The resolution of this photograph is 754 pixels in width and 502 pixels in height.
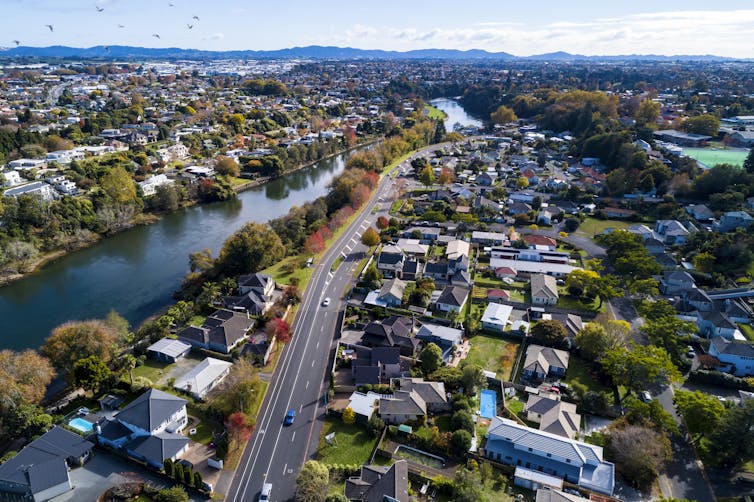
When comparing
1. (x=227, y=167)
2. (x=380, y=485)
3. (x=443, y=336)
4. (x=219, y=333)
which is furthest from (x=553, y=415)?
(x=227, y=167)

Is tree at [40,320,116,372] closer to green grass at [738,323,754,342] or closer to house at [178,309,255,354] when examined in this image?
house at [178,309,255,354]

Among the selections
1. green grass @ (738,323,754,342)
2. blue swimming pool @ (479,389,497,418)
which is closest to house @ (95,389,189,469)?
blue swimming pool @ (479,389,497,418)

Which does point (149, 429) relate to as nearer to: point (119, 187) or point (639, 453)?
point (639, 453)

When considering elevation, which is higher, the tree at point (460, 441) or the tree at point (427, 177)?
the tree at point (427, 177)

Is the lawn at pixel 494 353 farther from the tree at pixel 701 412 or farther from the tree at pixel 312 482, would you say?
the tree at pixel 312 482

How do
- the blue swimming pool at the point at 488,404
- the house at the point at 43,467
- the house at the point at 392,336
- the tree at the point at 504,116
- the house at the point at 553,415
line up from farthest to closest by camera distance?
the tree at the point at 504,116
the house at the point at 392,336
the blue swimming pool at the point at 488,404
the house at the point at 553,415
the house at the point at 43,467

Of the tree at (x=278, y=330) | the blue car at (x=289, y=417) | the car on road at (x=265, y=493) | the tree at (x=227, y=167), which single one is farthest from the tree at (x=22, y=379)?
the tree at (x=227, y=167)

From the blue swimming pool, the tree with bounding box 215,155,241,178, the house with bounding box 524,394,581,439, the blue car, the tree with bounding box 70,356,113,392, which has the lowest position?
the blue car
